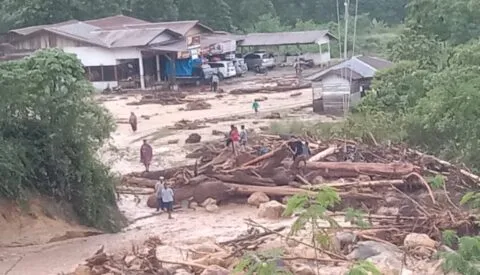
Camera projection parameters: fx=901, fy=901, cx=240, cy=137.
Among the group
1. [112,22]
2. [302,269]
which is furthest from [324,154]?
[112,22]

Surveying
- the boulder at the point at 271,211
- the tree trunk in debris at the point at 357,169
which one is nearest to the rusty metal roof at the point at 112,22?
the tree trunk in debris at the point at 357,169

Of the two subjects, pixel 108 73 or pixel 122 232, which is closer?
pixel 122 232

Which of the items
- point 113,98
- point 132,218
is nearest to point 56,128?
point 132,218

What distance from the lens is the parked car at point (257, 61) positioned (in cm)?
6412

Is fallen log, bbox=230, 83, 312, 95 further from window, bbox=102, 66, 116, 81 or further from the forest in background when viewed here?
the forest in background

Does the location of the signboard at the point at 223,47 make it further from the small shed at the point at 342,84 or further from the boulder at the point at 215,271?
the boulder at the point at 215,271

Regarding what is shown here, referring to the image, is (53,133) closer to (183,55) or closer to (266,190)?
(266,190)

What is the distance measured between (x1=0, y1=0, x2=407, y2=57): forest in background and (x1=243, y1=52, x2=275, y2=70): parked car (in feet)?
23.1

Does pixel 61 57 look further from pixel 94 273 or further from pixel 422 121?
pixel 422 121

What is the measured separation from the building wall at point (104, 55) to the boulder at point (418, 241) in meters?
40.1

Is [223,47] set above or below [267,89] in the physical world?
above

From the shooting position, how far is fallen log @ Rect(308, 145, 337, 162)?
82.6 feet

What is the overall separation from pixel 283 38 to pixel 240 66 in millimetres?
6424

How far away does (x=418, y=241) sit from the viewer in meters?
16.4
